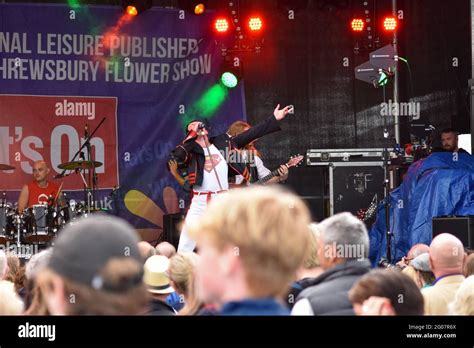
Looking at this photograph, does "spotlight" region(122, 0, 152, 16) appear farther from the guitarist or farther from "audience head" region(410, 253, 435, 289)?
"audience head" region(410, 253, 435, 289)

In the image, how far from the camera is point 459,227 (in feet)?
33.6

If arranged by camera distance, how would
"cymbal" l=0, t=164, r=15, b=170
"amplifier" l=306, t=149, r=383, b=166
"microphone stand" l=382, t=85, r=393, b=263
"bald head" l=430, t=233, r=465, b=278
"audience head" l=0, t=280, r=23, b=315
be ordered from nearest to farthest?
"audience head" l=0, t=280, r=23, b=315 < "bald head" l=430, t=233, r=465, b=278 < "microphone stand" l=382, t=85, r=393, b=263 < "cymbal" l=0, t=164, r=15, b=170 < "amplifier" l=306, t=149, r=383, b=166

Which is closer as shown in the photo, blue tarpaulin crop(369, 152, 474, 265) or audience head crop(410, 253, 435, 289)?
audience head crop(410, 253, 435, 289)

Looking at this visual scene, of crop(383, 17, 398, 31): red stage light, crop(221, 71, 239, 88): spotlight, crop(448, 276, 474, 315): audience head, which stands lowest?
crop(448, 276, 474, 315): audience head

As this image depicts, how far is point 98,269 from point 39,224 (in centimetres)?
973

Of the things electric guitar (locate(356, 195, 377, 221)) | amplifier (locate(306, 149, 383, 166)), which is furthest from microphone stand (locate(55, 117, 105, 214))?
electric guitar (locate(356, 195, 377, 221))

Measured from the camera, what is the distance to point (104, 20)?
13070 mm

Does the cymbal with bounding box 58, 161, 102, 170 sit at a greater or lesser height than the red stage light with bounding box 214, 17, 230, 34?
lesser

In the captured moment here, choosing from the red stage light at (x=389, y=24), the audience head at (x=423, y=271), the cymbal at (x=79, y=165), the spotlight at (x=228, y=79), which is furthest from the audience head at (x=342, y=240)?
the red stage light at (x=389, y=24)

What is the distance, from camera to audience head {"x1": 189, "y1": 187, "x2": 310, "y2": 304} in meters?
2.11

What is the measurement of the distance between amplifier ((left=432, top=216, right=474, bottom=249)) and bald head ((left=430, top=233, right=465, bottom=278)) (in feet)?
16.6

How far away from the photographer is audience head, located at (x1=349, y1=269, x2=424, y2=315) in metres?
3.75

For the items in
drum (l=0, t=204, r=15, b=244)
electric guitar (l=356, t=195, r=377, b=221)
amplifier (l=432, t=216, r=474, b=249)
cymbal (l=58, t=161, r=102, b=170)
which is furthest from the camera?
electric guitar (l=356, t=195, r=377, b=221)
